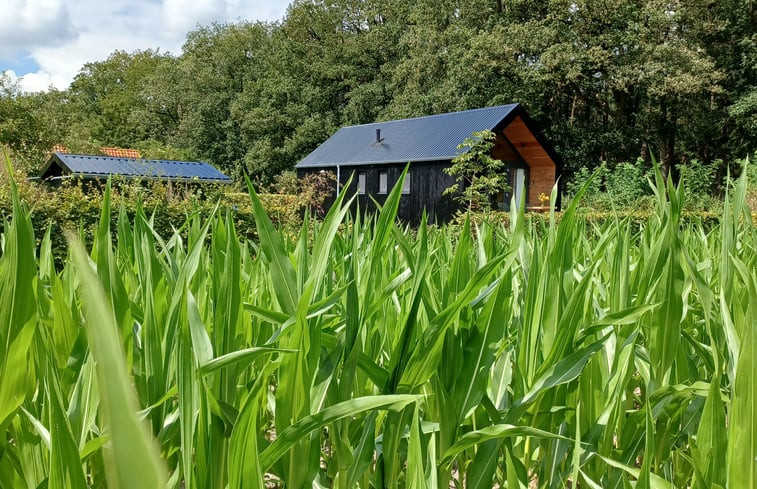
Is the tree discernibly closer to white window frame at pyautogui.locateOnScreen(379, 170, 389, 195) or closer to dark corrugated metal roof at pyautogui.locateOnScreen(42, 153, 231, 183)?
white window frame at pyautogui.locateOnScreen(379, 170, 389, 195)

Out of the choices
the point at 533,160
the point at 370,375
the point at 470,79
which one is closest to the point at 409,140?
the point at 533,160

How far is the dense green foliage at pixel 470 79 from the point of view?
909 inches

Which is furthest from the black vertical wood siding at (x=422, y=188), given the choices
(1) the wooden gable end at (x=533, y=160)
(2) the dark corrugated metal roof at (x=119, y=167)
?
(2) the dark corrugated metal roof at (x=119, y=167)

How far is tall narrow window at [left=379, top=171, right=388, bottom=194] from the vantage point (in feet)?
65.1

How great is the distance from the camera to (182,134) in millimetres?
39500

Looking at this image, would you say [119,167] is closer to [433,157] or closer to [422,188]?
[422,188]

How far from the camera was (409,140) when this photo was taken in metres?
19.8

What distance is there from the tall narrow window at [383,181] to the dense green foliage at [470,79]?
27.6 feet

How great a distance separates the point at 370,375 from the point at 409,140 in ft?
63.4

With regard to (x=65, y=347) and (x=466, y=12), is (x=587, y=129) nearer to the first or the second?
(x=466, y=12)

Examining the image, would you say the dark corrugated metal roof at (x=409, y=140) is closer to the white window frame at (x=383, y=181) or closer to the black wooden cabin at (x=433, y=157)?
the black wooden cabin at (x=433, y=157)

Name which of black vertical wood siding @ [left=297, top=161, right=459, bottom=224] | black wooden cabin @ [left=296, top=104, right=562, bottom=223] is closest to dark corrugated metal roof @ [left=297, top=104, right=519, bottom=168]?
black wooden cabin @ [left=296, top=104, right=562, bottom=223]

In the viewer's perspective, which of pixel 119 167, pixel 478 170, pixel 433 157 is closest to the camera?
pixel 478 170

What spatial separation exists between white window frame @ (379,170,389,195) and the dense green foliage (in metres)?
8.42
